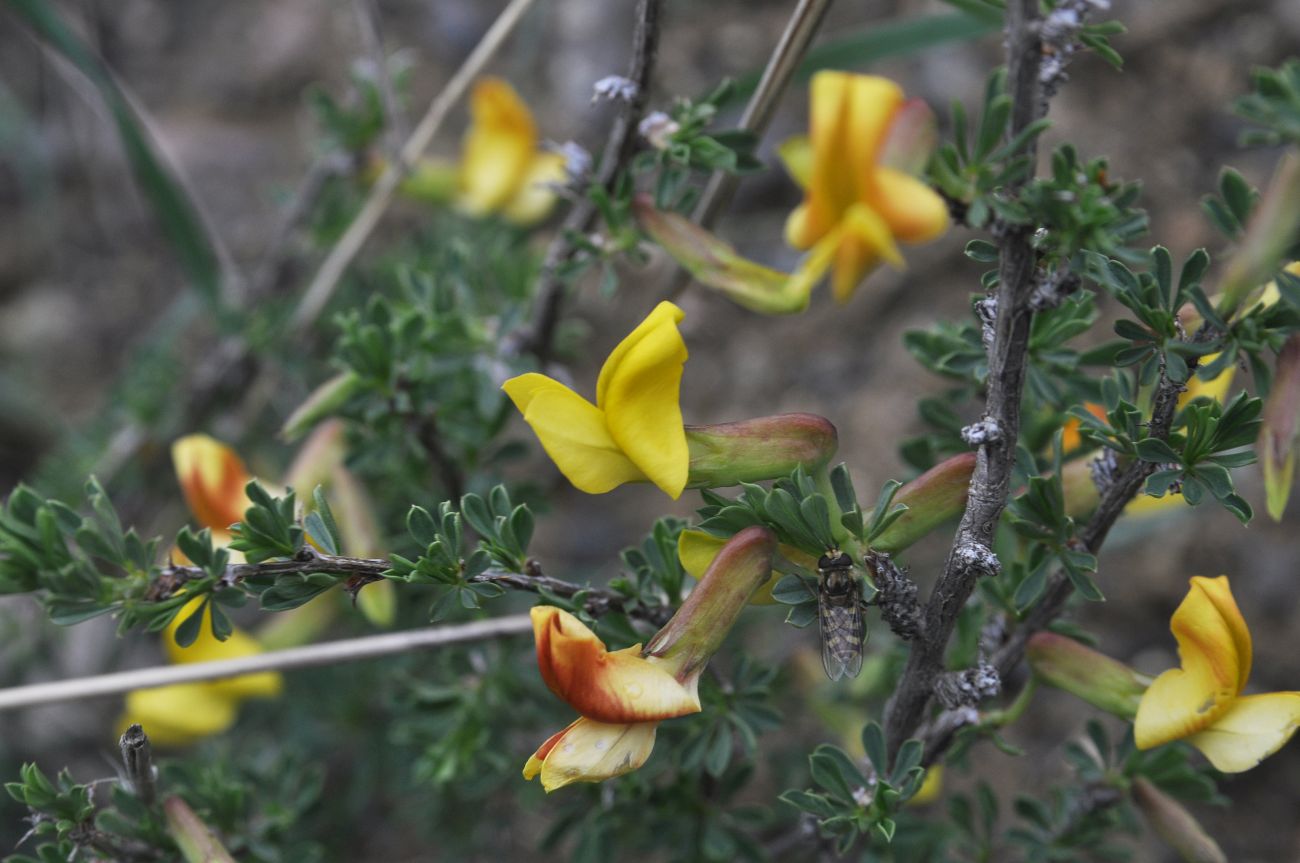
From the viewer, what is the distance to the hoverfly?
0.66 metres

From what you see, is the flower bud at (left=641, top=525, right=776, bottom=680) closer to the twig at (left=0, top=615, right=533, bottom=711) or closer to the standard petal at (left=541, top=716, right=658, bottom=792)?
the standard petal at (left=541, top=716, right=658, bottom=792)

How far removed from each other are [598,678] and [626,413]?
6.2 inches

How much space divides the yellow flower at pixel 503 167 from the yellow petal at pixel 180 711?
29.6 inches

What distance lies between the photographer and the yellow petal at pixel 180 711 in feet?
3.76

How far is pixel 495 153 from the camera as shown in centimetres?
155

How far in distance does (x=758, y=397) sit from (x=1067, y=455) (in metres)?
0.96

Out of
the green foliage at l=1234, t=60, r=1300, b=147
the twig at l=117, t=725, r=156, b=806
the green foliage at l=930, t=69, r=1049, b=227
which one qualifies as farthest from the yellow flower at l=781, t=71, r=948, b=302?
the twig at l=117, t=725, r=156, b=806

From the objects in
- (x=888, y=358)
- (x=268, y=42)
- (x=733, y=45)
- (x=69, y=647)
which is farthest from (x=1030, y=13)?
(x=268, y=42)

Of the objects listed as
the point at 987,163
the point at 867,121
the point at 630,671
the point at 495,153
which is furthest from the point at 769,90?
the point at 495,153

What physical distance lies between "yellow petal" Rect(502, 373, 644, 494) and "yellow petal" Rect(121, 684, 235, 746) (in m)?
0.70

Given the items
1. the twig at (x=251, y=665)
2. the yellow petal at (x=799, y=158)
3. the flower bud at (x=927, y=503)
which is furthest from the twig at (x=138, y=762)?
the yellow petal at (x=799, y=158)

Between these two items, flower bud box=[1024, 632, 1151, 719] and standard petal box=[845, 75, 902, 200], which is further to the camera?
standard petal box=[845, 75, 902, 200]

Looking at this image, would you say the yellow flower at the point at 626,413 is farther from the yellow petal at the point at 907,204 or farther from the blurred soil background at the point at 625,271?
the blurred soil background at the point at 625,271

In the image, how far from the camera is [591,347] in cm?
197
